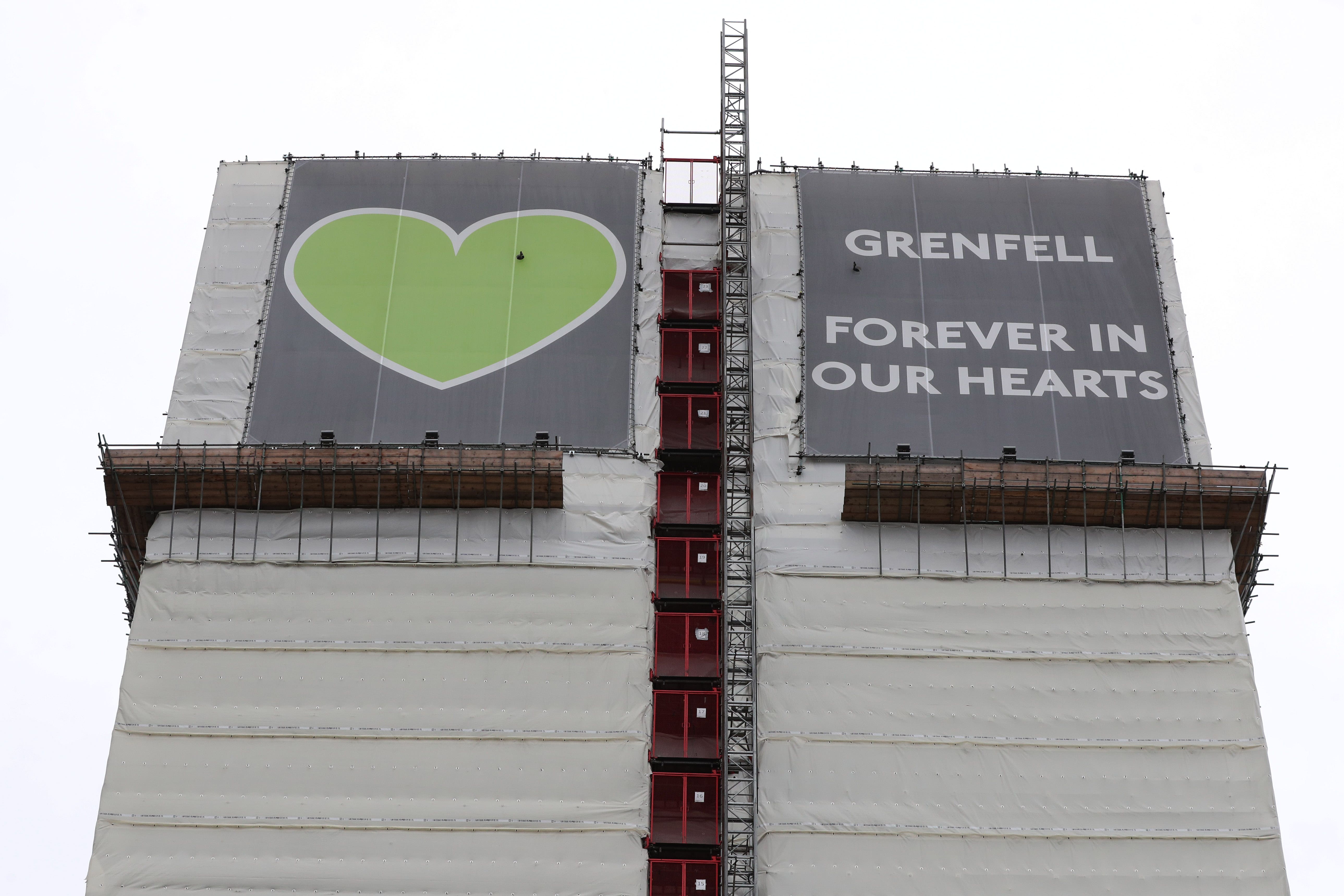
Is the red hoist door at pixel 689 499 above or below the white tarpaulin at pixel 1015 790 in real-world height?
above

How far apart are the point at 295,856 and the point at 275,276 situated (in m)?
19.3

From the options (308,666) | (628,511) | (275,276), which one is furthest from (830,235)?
(308,666)

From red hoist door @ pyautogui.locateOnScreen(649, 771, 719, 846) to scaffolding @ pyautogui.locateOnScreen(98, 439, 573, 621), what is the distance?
879cm

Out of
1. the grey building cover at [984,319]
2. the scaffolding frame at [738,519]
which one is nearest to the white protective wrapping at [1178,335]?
the grey building cover at [984,319]

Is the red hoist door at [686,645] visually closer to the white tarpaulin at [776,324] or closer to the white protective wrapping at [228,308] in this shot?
the white tarpaulin at [776,324]

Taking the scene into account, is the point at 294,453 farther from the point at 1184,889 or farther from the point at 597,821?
the point at 1184,889

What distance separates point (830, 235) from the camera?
56.0 meters

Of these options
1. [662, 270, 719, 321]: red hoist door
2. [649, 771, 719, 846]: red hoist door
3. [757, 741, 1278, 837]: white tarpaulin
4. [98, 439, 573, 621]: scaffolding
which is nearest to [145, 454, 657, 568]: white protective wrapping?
[98, 439, 573, 621]: scaffolding

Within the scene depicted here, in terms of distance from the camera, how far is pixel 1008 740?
46500mm

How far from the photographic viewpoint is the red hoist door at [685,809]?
4681cm

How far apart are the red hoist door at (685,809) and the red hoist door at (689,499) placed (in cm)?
782

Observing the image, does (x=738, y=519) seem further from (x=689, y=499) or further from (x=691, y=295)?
(x=691, y=295)

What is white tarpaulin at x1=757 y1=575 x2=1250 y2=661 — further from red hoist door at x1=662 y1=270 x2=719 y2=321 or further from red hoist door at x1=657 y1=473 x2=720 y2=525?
red hoist door at x1=662 y1=270 x2=719 y2=321

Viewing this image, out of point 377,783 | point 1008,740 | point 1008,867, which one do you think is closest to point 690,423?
point 1008,740
